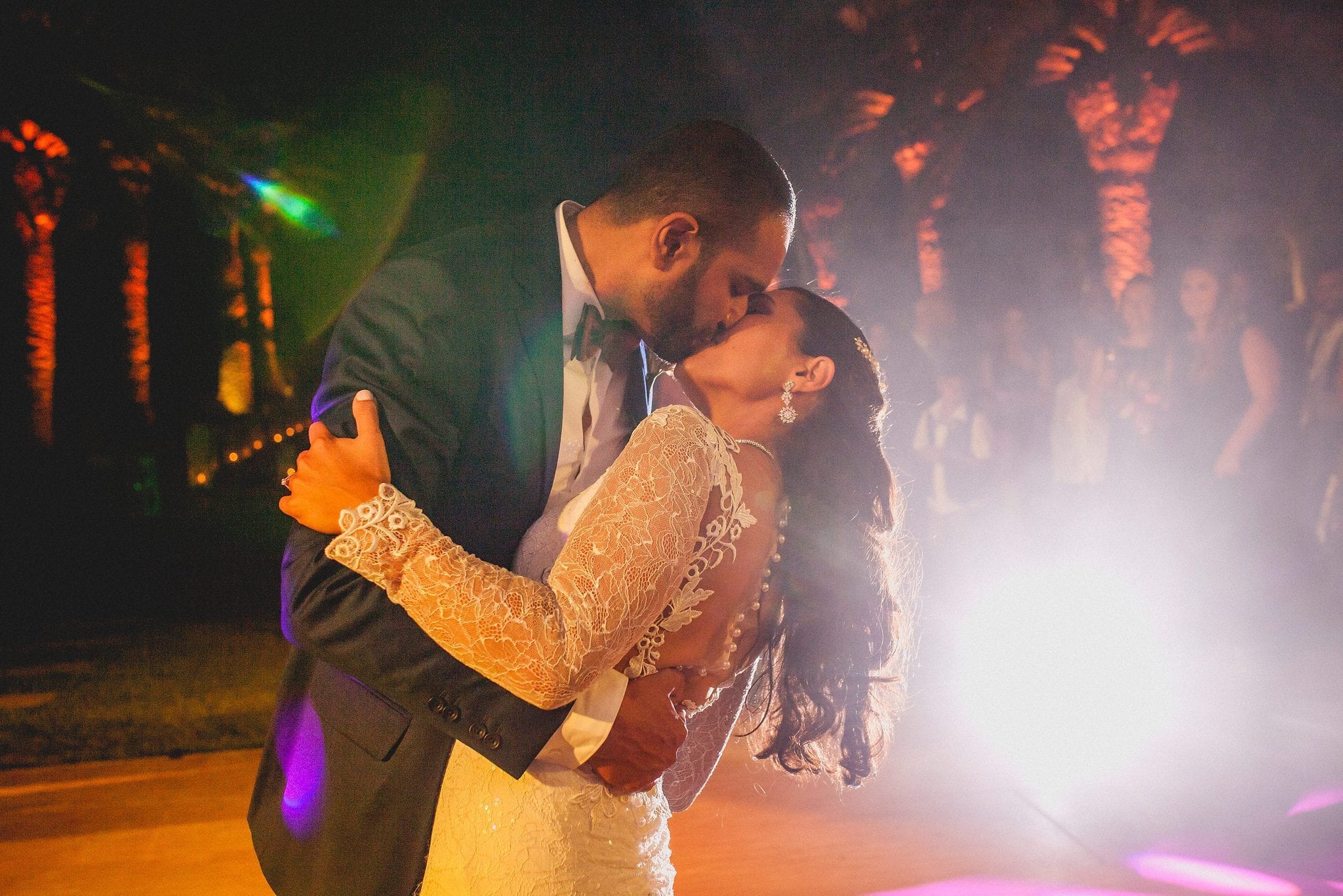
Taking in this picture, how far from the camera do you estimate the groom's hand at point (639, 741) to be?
1.24 metres

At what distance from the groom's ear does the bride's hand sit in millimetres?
590

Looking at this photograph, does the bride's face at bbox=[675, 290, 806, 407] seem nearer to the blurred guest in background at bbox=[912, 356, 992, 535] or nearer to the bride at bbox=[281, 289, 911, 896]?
the bride at bbox=[281, 289, 911, 896]

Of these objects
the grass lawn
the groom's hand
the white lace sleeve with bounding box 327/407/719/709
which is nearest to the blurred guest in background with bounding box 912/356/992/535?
the grass lawn

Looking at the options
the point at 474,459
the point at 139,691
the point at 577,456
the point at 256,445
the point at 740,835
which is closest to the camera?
the point at 474,459

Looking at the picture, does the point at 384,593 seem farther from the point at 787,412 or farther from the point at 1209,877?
the point at 1209,877

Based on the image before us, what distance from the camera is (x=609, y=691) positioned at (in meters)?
1.25

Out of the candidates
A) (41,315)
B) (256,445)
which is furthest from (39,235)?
(256,445)

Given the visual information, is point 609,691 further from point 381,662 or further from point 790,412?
point 790,412

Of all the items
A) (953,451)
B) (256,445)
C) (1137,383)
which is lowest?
(256,445)

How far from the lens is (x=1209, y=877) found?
303 cm

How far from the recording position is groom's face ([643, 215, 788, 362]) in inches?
59.7

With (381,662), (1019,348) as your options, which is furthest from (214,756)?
(1019,348)

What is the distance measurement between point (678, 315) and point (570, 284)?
19 cm

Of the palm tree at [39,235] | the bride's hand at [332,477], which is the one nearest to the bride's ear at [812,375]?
the bride's hand at [332,477]
